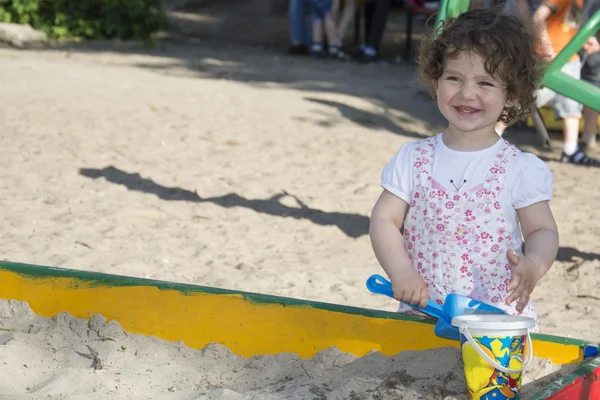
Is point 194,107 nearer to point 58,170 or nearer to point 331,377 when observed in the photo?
point 58,170

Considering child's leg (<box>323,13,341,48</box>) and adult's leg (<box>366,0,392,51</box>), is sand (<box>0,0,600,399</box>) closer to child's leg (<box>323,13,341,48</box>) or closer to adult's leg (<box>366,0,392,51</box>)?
adult's leg (<box>366,0,392,51</box>)

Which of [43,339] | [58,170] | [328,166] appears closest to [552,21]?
[328,166]

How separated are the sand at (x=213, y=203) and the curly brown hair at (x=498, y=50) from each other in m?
0.73

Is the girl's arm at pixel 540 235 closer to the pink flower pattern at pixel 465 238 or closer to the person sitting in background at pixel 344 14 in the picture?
the pink flower pattern at pixel 465 238

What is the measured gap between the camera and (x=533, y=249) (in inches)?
86.8

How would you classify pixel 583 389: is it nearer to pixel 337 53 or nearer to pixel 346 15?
pixel 337 53

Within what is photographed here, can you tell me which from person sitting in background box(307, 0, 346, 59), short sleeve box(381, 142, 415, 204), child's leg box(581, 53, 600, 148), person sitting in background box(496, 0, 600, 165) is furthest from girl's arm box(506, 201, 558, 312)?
person sitting in background box(307, 0, 346, 59)

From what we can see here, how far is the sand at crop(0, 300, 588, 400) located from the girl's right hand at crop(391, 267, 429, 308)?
28 cm

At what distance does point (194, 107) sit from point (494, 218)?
446 cm

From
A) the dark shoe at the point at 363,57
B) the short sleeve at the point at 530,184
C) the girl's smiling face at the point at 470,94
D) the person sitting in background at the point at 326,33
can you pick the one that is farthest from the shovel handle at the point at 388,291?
the person sitting in background at the point at 326,33

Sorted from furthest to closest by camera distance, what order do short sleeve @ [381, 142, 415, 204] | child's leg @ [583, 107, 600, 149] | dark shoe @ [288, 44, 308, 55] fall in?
dark shoe @ [288, 44, 308, 55] → child's leg @ [583, 107, 600, 149] → short sleeve @ [381, 142, 415, 204]

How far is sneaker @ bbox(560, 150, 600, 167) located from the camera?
5.81 m

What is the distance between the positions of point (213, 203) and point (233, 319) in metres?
2.10

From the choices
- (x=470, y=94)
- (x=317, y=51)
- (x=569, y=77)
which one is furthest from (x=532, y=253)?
(x=317, y=51)
